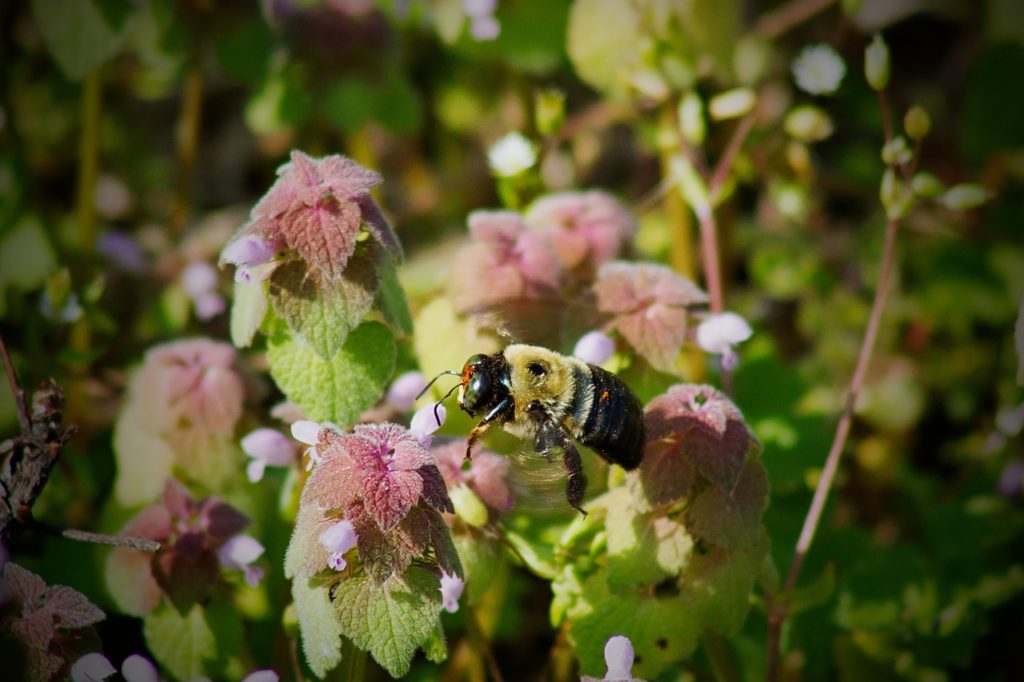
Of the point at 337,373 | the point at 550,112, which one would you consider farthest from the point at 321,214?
the point at 550,112

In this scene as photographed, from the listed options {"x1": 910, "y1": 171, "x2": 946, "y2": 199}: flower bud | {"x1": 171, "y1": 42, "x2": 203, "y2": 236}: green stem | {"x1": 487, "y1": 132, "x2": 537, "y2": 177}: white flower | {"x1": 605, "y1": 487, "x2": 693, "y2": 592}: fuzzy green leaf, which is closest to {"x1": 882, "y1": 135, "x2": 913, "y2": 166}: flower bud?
{"x1": 910, "y1": 171, "x2": 946, "y2": 199}: flower bud

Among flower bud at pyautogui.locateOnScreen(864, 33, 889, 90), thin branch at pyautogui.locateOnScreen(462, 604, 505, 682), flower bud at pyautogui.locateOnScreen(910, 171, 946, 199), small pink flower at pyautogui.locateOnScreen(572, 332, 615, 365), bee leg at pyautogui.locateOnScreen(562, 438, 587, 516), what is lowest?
thin branch at pyautogui.locateOnScreen(462, 604, 505, 682)

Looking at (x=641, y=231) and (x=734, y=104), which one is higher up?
(x=734, y=104)

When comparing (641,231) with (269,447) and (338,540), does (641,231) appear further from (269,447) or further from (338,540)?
(338,540)

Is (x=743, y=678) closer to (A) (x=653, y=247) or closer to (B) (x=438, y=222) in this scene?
(A) (x=653, y=247)

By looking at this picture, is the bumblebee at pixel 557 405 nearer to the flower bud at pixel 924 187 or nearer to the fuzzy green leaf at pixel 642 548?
the fuzzy green leaf at pixel 642 548

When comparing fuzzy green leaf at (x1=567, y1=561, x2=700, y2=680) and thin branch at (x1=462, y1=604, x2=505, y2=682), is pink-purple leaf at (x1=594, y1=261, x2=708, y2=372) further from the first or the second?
thin branch at (x1=462, y1=604, x2=505, y2=682)

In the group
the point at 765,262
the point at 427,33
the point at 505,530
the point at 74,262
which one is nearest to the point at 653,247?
the point at 765,262
